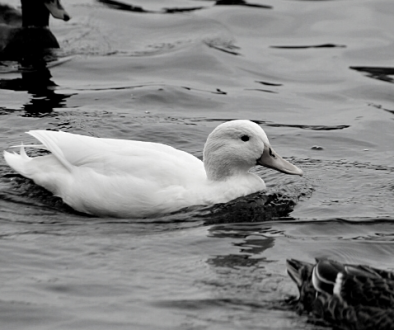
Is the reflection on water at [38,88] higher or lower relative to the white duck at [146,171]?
lower

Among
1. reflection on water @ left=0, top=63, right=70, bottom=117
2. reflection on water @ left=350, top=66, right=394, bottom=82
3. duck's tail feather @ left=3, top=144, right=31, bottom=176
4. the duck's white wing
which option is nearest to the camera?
the duck's white wing

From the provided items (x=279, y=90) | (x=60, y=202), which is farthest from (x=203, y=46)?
(x=60, y=202)

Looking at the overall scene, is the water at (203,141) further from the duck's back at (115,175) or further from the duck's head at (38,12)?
the duck's head at (38,12)

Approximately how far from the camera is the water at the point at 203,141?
6.91 meters

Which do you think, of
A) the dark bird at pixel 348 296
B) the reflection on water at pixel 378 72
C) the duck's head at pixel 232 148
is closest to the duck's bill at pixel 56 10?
the reflection on water at pixel 378 72

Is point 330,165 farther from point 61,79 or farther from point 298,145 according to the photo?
point 61,79

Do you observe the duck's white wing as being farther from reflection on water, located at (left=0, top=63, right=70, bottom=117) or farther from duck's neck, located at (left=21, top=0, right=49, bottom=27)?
duck's neck, located at (left=21, top=0, right=49, bottom=27)

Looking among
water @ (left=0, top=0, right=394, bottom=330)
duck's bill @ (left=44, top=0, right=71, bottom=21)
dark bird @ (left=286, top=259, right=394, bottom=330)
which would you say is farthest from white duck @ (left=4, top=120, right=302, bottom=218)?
duck's bill @ (left=44, top=0, right=71, bottom=21)

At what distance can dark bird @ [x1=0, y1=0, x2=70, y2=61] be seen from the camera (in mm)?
14578

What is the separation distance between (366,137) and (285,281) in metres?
4.52

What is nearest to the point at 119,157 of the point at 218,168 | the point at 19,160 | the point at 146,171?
the point at 146,171

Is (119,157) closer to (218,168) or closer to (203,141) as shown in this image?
(218,168)

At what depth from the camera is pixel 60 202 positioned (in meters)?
8.91

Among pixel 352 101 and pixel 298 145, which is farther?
pixel 352 101
